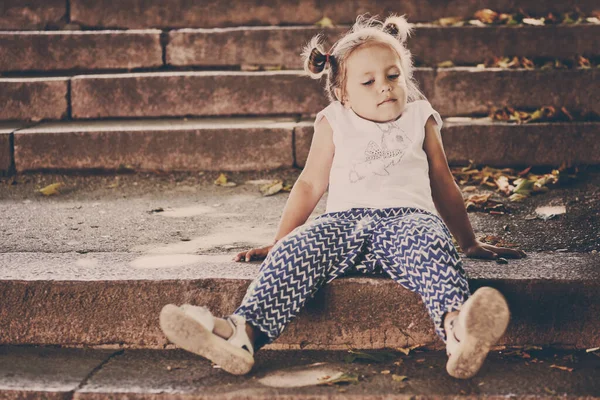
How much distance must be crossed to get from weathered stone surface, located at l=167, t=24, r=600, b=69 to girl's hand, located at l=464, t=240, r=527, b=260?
7.48 ft

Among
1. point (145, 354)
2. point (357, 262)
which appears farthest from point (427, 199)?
point (145, 354)

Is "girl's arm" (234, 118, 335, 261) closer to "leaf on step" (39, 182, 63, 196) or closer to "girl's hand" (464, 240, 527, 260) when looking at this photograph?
"girl's hand" (464, 240, 527, 260)

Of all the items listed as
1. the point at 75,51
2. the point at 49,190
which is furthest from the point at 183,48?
the point at 49,190

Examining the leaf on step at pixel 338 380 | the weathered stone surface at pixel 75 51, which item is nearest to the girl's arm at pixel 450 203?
the leaf on step at pixel 338 380

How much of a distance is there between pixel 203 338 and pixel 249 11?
3.50m

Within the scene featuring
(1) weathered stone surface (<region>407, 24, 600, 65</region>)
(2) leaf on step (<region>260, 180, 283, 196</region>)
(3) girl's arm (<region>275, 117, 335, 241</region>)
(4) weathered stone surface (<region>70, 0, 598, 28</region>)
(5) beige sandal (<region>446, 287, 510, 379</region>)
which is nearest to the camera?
(5) beige sandal (<region>446, 287, 510, 379</region>)

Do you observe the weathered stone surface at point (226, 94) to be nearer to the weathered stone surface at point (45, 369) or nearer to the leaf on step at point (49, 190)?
the leaf on step at point (49, 190)

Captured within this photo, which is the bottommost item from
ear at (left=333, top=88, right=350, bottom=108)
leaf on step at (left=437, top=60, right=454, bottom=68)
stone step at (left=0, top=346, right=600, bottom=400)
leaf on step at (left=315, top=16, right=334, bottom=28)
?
stone step at (left=0, top=346, right=600, bottom=400)

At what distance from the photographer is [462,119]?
4.45m

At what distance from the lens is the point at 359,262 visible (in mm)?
2600

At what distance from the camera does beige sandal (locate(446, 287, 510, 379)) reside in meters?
2.08

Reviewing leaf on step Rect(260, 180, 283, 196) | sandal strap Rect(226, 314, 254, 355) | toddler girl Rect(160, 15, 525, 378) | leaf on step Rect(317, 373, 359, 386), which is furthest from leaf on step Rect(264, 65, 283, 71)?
leaf on step Rect(317, 373, 359, 386)

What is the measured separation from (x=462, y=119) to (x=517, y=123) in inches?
13.5

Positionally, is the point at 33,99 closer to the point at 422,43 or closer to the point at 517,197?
the point at 422,43
